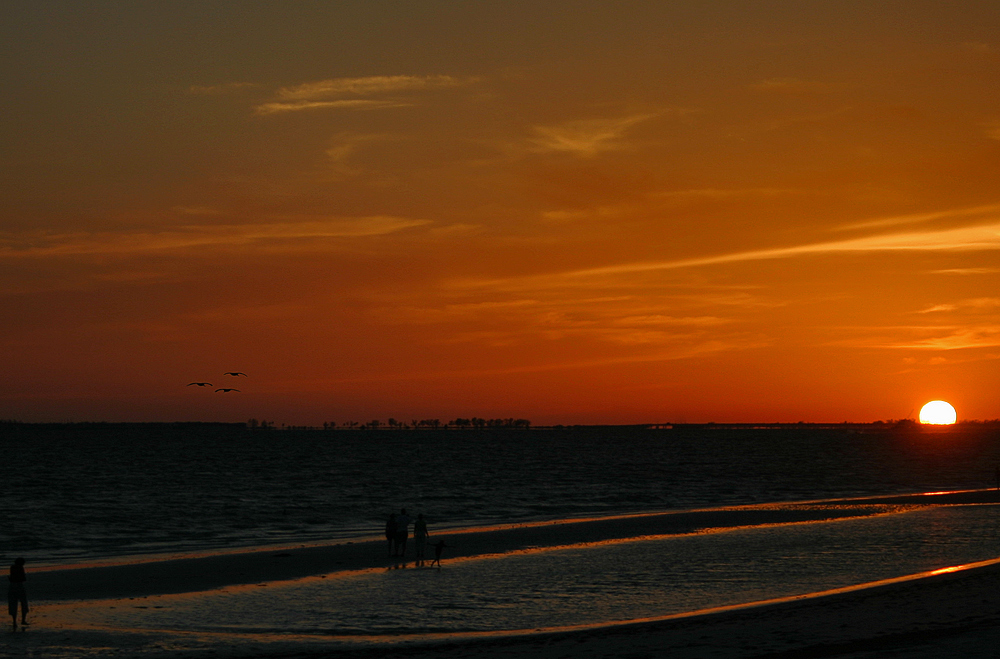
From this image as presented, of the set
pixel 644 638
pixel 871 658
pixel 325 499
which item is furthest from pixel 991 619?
pixel 325 499

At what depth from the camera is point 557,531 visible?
48969 millimetres

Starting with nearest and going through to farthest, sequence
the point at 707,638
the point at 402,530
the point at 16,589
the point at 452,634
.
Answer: the point at 707,638 < the point at 452,634 < the point at 16,589 < the point at 402,530

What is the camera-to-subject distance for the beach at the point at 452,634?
A: 794 inches

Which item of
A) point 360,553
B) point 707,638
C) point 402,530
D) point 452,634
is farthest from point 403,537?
point 707,638

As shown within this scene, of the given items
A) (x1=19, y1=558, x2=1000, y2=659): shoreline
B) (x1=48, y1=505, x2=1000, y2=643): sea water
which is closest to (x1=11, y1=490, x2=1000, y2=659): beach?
(x1=19, y1=558, x2=1000, y2=659): shoreline

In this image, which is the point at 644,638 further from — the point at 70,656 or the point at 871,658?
the point at 70,656

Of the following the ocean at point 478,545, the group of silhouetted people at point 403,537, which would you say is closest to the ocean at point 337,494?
the ocean at point 478,545

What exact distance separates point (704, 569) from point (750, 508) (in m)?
32.2

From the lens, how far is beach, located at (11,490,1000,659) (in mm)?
20172

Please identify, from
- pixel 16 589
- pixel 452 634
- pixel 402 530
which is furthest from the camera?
pixel 402 530

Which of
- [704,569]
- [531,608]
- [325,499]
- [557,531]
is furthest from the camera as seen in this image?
[325,499]

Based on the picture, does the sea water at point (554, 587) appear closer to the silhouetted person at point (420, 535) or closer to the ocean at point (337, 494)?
the silhouetted person at point (420, 535)

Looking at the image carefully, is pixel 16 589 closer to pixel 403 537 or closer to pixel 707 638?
pixel 403 537

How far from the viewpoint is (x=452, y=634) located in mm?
22938
